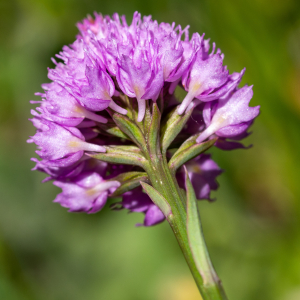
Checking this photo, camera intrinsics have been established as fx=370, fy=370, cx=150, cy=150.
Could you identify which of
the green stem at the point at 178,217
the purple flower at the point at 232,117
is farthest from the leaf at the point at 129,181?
the purple flower at the point at 232,117

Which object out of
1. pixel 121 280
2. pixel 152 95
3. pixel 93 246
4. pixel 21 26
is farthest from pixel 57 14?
pixel 152 95

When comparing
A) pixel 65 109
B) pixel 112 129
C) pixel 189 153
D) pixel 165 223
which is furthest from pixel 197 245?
pixel 165 223

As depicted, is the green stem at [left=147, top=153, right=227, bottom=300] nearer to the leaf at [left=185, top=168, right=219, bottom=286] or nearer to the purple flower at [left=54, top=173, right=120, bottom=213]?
the leaf at [left=185, top=168, right=219, bottom=286]

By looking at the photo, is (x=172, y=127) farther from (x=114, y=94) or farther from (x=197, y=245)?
(x=197, y=245)

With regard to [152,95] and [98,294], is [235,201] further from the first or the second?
[152,95]

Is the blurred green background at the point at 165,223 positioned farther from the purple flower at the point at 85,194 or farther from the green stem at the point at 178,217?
the green stem at the point at 178,217

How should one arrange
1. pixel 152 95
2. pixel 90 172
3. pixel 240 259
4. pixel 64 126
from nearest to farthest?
pixel 152 95, pixel 64 126, pixel 90 172, pixel 240 259

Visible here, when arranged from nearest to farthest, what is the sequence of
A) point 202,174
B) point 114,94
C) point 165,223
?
point 114,94 → point 202,174 → point 165,223
